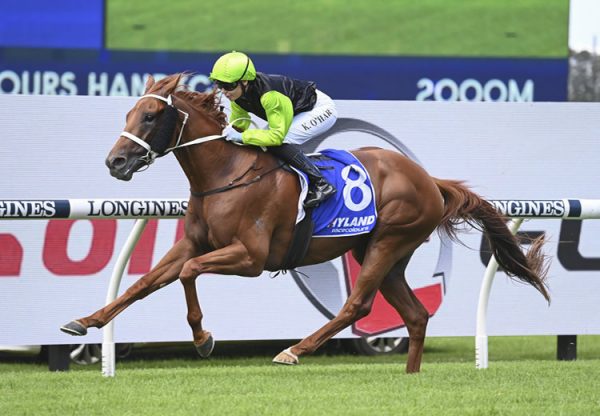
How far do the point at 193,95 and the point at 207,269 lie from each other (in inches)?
39.8

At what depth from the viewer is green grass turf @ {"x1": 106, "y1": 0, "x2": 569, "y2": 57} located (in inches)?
454

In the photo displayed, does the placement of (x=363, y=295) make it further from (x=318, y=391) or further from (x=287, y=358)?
(x=318, y=391)

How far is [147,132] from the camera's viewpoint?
6441mm

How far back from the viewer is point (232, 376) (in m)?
6.88

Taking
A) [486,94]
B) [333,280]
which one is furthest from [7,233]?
[486,94]

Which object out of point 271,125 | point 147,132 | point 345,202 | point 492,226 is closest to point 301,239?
point 345,202

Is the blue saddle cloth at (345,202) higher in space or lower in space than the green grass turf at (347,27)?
lower

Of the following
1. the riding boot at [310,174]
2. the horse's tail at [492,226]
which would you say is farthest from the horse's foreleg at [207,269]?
the horse's tail at [492,226]

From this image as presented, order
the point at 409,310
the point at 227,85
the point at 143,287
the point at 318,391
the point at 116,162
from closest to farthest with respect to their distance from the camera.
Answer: the point at 318,391 < the point at 116,162 < the point at 143,287 < the point at 227,85 < the point at 409,310

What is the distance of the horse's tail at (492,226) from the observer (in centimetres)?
739

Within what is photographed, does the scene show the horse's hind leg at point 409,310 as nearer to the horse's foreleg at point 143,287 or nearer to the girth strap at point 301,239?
the girth strap at point 301,239

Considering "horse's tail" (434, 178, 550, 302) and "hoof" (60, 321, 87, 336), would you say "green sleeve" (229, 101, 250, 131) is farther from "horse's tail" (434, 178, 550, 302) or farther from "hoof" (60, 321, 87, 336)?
"hoof" (60, 321, 87, 336)

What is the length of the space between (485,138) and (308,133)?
7.93ft

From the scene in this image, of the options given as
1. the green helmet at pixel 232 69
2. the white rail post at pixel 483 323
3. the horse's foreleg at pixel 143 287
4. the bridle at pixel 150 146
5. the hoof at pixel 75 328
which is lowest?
the white rail post at pixel 483 323
